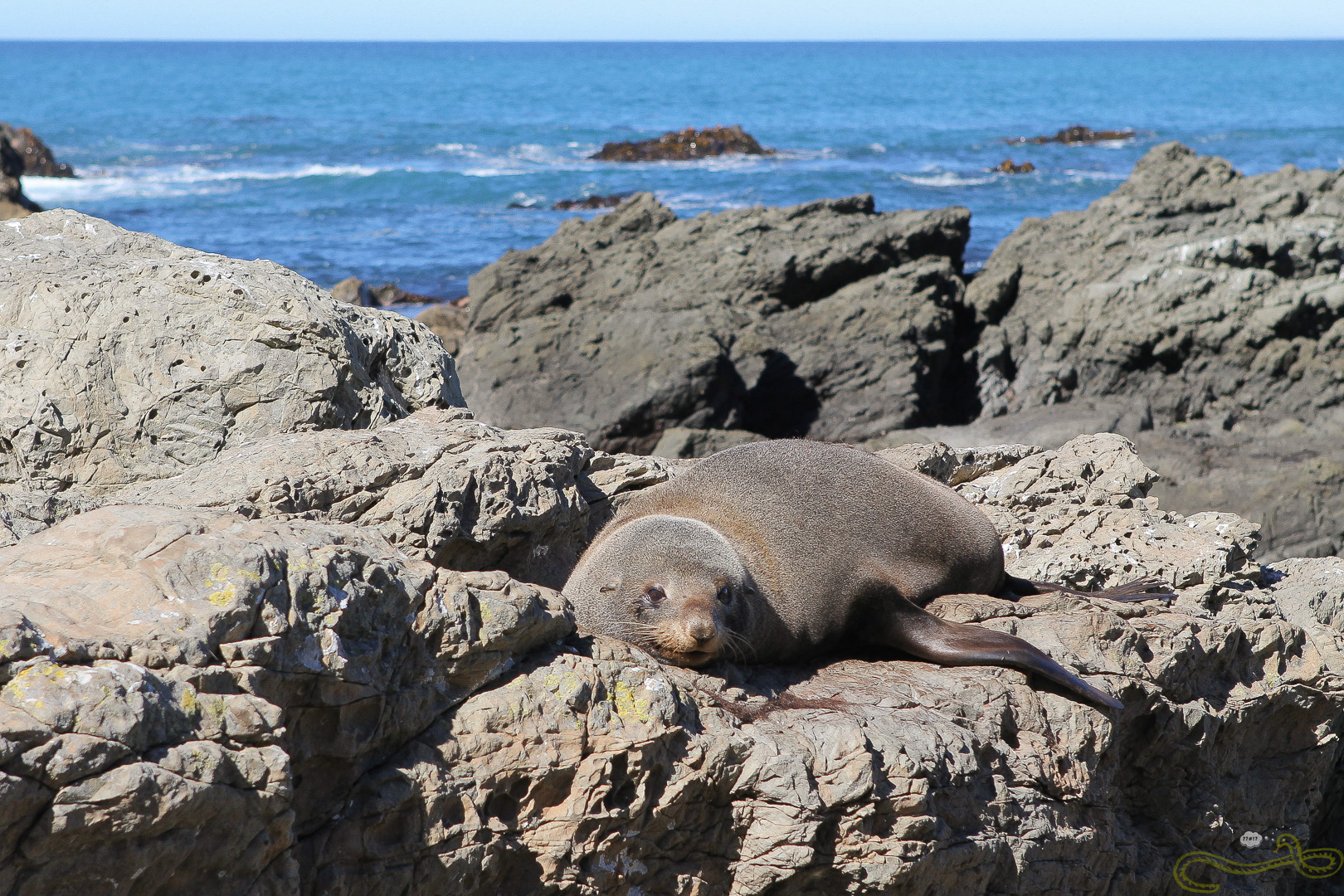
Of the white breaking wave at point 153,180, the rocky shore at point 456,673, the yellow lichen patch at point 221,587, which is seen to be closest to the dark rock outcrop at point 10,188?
the white breaking wave at point 153,180

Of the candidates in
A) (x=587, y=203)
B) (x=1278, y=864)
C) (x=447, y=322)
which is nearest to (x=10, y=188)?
(x=447, y=322)

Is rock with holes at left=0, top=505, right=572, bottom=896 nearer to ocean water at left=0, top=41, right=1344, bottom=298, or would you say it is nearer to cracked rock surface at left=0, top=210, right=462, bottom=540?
cracked rock surface at left=0, top=210, right=462, bottom=540

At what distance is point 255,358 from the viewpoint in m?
4.80

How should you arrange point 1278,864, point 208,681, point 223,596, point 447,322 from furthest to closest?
point 447,322
point 1278,864
point 223,596
point 208,681

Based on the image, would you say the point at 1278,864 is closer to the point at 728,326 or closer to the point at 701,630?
the point at 701,630

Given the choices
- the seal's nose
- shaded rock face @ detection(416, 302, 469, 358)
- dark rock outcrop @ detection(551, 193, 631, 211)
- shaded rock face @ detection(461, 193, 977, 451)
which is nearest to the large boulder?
shaded rock face @ detection(461, 193, 977, 451)

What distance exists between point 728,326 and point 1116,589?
324 inches

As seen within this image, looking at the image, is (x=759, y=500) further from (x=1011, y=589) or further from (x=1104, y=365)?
(x=1104, y=365)

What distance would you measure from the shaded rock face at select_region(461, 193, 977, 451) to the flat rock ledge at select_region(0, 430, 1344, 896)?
7.32 m

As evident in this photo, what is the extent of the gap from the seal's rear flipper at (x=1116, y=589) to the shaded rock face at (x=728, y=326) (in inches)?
257

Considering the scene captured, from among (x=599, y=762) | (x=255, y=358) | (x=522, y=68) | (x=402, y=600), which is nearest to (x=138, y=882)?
(x=402, y=600)

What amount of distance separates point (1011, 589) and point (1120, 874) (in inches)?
56.9

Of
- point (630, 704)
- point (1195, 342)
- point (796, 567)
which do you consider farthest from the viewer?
point (1195, 342)

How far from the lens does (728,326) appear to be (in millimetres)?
12992
